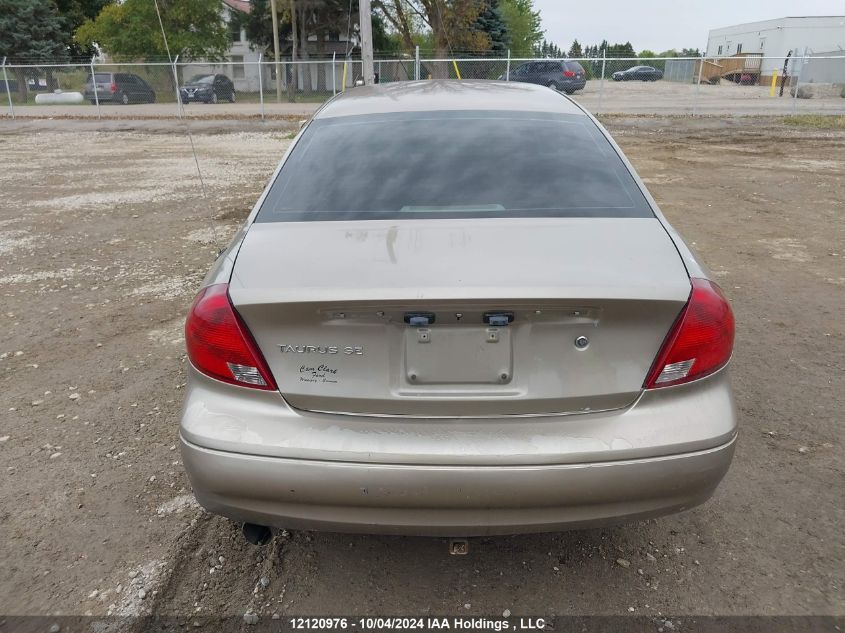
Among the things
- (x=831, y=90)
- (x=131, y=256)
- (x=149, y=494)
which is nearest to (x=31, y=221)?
(x=131, y=256)

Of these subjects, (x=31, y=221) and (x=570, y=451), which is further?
(x=31, y=221)

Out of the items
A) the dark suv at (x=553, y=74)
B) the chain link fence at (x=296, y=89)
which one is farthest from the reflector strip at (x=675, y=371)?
the dark suv at (x=553, y=74)

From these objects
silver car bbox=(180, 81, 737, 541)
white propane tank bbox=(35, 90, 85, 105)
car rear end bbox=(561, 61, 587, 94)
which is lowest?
silver car bbox=(180, 81, 737, 541)

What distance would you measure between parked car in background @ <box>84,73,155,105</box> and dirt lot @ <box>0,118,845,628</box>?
23.7m

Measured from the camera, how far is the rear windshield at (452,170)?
2.41 metres

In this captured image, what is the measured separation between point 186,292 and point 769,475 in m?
4.45

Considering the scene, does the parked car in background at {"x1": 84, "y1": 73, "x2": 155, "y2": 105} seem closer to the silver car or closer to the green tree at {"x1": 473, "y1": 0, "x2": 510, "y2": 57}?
the green tree at {"x1": 473, "y1": 0, "x2": 510, "y2": 57}

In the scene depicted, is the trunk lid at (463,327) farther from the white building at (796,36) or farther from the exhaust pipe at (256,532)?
the white building at (796,36)

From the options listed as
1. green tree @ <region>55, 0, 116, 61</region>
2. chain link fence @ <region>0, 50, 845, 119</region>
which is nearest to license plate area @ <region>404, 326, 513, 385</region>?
chain link fence @ <region>0, 50, 845, 119</region>

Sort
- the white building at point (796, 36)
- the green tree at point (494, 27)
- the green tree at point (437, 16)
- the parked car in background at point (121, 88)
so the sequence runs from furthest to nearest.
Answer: the white building at point (796, 36)
the green tree at point (494, 27)
the green tree at point (437, 16)
the parked car in background at point (121, 88)

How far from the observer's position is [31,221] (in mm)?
8117

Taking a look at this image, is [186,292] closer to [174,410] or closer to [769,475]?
[174,410]

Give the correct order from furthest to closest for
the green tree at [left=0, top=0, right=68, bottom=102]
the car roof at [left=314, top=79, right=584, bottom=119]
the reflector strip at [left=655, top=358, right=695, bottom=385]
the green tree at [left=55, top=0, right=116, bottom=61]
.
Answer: the green tree at [left=55, top=0, right=116, bottom=61] < the green tree at [left=0, top=0, right=68, bottom=102] < the car roof at [left=314, top=79, right=584, bottom=119] < the reflector strip at [left=655, top=358, right=695, bottom=385]

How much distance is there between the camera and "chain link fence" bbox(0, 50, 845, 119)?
25.1m
